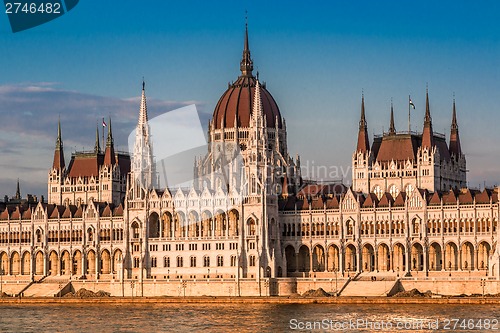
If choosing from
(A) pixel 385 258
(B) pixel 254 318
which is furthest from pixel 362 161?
(B) pixel 254 318

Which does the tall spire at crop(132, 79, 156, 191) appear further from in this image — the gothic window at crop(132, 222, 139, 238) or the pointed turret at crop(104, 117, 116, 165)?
the pointed turret at crop(104, 117, 116, 165)

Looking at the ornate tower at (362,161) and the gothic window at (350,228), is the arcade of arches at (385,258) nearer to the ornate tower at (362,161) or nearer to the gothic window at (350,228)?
the gothic window at (350,228)

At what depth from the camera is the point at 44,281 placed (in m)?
177

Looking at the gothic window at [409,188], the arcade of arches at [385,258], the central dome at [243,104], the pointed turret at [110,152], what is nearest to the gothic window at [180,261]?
the arcade of arches at [385,258]

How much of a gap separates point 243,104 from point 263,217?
24.9 meters

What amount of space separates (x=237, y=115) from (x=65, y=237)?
Result: 25.7m

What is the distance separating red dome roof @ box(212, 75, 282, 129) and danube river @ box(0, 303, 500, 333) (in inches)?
1513

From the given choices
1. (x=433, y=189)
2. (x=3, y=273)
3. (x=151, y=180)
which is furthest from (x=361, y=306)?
(x=3, y=273)

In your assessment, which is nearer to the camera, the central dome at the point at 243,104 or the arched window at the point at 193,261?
the arched window at the point at 193,261

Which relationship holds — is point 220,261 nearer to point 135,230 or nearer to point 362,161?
point 135,230

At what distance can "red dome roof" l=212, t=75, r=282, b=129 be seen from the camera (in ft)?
604

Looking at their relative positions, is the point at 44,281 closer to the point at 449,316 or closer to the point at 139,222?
the point at 139,222

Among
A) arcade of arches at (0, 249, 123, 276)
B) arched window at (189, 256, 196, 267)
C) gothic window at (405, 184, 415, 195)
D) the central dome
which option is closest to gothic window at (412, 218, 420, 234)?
gothic window at (405, 184, 415, 195)

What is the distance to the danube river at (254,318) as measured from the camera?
390 ft
